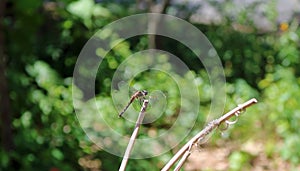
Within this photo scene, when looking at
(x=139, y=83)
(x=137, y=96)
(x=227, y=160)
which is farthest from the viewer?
(x=227, y=160)

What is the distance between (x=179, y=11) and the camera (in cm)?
571

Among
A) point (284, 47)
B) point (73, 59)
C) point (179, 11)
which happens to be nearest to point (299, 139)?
point (284, 47)

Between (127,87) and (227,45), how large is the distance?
4.42 meters

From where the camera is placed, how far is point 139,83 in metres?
3.70

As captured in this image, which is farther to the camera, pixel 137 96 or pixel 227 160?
pixel 227 160

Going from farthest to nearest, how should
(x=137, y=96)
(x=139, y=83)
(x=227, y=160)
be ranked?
1. (x=227, y=160)
2. (x=139, y=83)
3. (x=137, y=96)

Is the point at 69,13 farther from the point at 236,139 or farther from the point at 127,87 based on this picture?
the point at 127,87

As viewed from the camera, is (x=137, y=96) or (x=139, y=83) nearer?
(x=137, y=96)

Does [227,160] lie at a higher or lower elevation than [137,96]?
higher

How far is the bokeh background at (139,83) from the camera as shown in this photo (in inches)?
128

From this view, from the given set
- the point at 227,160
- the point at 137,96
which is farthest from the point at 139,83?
the point at 137,96

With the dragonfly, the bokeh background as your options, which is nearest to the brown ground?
the bokeh background

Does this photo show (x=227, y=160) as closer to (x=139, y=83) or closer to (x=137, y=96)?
(x=139, y=83)

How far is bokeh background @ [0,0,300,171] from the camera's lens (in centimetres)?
325
